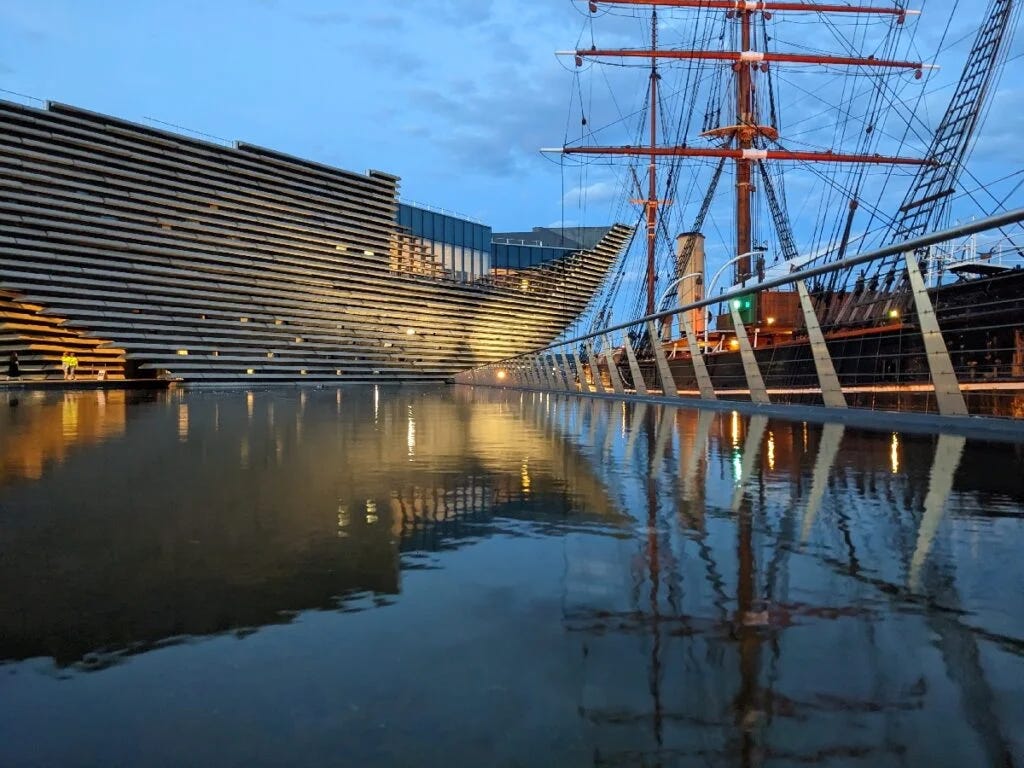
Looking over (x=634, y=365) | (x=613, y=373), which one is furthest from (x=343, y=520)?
(x=613, y=373)

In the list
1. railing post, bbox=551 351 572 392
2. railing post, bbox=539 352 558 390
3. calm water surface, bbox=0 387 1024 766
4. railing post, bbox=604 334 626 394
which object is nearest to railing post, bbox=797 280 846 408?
calm water surface, bbox=0 387 1024 766

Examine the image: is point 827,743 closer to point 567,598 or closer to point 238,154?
point 567,598

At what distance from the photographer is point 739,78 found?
128ft

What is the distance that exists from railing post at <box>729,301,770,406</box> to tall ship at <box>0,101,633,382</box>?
2199 inches

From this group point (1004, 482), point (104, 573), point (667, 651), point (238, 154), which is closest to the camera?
point (667, 651)

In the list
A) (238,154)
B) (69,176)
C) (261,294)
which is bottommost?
(261,294)

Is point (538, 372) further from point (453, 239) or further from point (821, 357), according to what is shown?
point (453, 239)

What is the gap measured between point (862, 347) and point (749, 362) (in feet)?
31.1

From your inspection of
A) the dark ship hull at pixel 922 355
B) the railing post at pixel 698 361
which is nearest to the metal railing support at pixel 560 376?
the dark ship hull at pixel 922 355

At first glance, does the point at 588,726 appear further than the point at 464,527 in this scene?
No

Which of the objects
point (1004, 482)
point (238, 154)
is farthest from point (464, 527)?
point (238, 154)

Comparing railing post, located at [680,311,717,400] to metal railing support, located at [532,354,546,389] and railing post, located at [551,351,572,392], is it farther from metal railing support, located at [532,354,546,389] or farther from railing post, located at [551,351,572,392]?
metal railing support, located at [532,354,546,389]

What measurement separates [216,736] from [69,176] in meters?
64.6

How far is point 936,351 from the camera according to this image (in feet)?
25.0
